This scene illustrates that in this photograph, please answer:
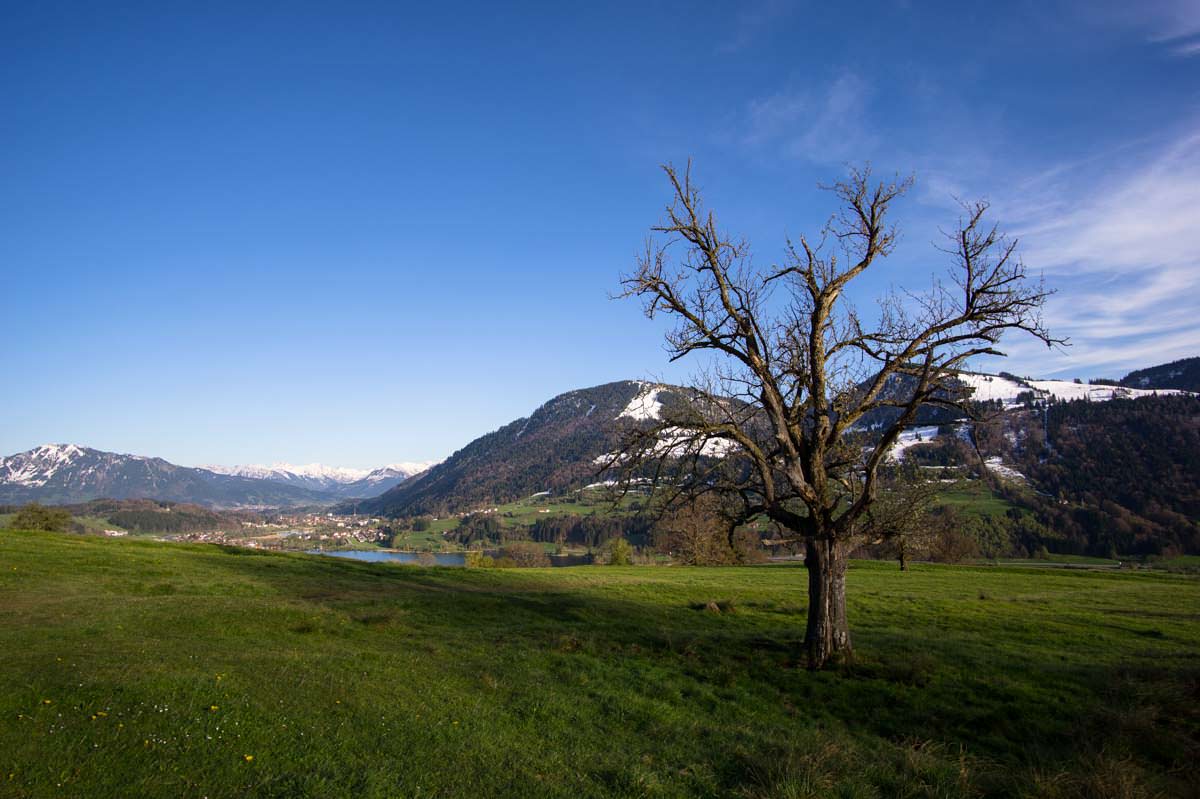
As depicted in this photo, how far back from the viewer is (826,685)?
1427cm

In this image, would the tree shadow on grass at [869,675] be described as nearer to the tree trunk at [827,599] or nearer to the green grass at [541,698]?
the green grass at [541,698]

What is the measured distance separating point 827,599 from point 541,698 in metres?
8.43

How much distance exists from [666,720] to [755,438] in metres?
8.98

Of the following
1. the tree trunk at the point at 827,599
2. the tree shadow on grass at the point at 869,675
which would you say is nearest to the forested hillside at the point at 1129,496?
the tree shadow on grass at the point at 869,675

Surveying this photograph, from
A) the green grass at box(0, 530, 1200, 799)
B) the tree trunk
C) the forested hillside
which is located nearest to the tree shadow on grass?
the green grass at box(0, 530, 1200, 799)

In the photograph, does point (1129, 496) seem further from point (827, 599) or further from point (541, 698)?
point (541, 698)

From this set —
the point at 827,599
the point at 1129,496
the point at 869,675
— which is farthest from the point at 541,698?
the point at 1129,496

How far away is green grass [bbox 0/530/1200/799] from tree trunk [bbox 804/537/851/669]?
2.30ft

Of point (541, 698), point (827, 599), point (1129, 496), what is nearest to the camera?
point (541, 698)

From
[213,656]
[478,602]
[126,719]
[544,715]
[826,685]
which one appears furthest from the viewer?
[478,602]

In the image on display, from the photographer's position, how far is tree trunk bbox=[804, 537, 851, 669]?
51.9 feet

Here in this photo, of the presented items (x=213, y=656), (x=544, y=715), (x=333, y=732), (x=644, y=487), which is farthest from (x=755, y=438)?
(x=213, y=656)

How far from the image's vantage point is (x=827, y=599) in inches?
630

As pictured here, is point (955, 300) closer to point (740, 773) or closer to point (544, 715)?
point (740, 773)
